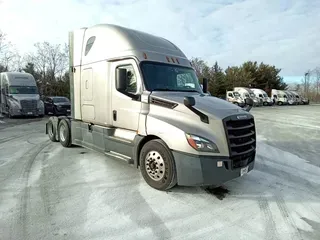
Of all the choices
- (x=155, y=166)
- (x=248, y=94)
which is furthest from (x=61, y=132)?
(x=248, y=94)

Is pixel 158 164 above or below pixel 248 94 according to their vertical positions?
below

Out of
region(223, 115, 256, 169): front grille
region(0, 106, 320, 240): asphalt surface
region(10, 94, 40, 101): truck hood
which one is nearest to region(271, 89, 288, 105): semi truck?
region(10, 94, 40, 101): truck hood

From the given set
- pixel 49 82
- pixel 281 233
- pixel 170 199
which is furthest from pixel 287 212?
pixel 49 82

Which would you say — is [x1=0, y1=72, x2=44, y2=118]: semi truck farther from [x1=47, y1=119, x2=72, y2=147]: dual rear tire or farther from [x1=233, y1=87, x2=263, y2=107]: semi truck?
[x1=233, y1=87, x2=263, y2=107]: semi truck

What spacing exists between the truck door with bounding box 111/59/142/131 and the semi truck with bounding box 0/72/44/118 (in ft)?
52.2

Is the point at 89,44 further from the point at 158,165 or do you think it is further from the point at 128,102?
the point at 158,165

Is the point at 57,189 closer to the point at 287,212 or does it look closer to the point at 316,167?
the point at 287,212

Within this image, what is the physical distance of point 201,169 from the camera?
13.3ft

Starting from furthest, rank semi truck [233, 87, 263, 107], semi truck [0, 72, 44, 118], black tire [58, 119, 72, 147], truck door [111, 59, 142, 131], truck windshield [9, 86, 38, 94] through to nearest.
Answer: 1. semi truck [233, 87, 263, 107]
2. truck windshield [9, 86, 38, 94]
3. semi truck [0, 72, 44, 118]
4. black tire [58, 119, 72, 147]
5. truck door [111, 59, 142, 131]

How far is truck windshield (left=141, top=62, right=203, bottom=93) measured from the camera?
5059 millimetres

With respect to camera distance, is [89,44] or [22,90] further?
[22,90]

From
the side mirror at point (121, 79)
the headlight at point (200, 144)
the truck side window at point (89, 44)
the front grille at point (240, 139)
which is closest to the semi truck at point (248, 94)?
the truck side window at point (89, 44)

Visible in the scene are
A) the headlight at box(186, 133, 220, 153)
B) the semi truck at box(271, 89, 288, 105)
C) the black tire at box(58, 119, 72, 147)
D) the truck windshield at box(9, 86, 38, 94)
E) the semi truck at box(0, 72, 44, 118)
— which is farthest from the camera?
the semi truck at box(271, 89, 288, 105)

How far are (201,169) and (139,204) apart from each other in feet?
3.80
